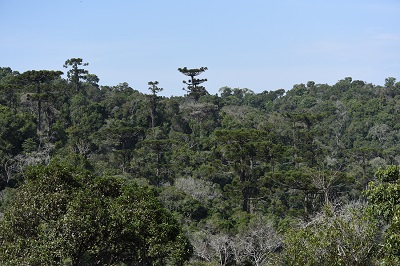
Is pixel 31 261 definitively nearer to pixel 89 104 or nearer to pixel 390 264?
pixel 390 264

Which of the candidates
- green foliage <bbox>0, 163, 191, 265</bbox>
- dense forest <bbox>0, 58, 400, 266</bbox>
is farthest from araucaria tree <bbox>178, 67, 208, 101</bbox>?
green foliage <bbox>0, 163, 191, 265</bbox>

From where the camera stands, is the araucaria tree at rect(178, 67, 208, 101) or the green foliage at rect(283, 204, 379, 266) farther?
the araucaria tree at rect(178, 67, 208, 101)

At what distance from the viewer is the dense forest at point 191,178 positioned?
1463 centimetres

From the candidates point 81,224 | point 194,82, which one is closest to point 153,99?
point 194,82

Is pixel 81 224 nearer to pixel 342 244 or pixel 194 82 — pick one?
pixel 342 244

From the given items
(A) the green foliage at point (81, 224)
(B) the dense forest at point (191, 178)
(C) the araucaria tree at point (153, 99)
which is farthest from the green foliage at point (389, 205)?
(C) the araucaria tree at point (153, 99)

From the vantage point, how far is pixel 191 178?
4166cm

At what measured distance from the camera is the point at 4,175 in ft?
124

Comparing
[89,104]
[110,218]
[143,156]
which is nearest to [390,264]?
[110,218]

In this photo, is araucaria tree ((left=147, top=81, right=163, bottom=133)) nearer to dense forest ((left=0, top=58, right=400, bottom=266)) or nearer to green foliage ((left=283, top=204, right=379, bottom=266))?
dense forest ((left=0, top=58, right=400, bottom=266))

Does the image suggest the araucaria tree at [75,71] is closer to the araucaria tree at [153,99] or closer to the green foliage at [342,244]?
the araucaria tree at [153,99]

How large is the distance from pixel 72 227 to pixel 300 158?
29480 millimetres

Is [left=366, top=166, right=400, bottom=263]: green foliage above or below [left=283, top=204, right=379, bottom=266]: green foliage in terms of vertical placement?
above

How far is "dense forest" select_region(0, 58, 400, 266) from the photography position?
14628 millimetres
